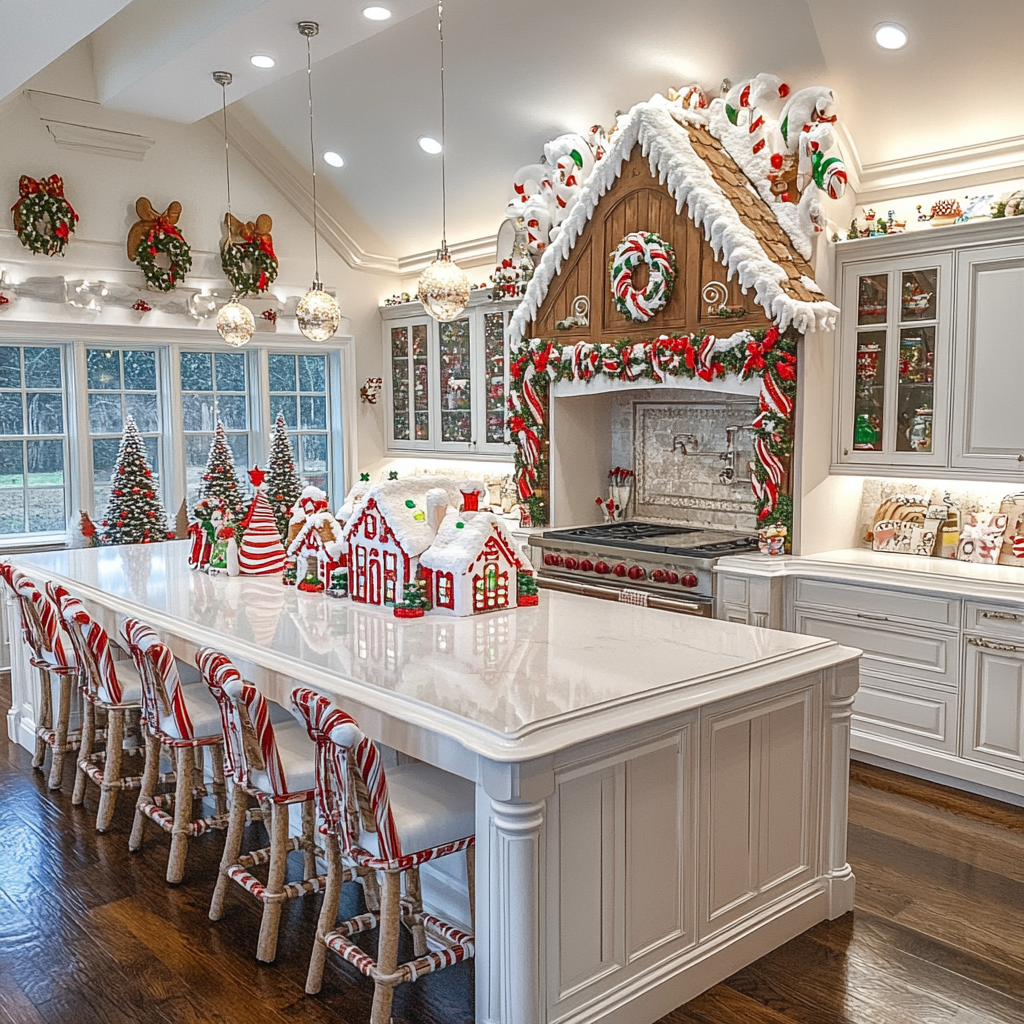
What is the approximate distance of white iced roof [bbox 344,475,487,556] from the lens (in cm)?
389

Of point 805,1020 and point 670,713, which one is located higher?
point 670,713

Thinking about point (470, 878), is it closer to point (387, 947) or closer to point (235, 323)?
point (387, 947)

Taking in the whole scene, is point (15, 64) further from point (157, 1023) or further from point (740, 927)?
point (740, 927)

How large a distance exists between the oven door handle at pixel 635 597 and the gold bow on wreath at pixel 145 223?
11.6 ft

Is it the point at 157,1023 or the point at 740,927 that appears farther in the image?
the point at 740,927

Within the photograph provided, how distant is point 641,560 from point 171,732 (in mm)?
2764

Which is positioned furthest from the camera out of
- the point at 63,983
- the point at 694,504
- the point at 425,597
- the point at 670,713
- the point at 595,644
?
the point at 694,504

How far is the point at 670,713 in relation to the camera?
2662mm

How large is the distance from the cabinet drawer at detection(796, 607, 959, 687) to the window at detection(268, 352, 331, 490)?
4.41m

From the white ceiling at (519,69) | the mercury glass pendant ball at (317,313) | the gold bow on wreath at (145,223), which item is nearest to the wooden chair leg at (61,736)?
the mercury glass pendant ball at (317,313)

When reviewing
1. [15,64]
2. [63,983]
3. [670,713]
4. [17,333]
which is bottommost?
[63,983]

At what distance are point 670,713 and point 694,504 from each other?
11.9 feet

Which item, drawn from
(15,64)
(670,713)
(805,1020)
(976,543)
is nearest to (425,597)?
(670,713)

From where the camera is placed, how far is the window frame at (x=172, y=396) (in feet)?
21.9
